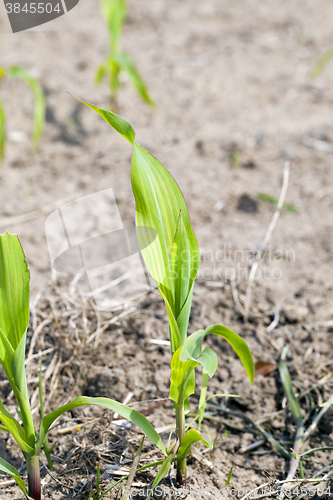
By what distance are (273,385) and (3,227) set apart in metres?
1.23

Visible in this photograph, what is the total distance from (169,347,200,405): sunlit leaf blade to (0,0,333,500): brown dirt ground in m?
0.22

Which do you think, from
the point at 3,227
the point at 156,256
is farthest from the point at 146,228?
the point at 3,227

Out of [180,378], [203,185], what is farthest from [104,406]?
[203,185]

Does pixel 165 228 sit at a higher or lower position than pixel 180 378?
higher

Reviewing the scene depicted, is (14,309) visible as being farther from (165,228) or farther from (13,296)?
(165,228)

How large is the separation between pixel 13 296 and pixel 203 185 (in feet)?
4.61

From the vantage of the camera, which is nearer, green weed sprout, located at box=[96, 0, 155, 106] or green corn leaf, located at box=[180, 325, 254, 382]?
green corn leaf, located at box=[180, 325, 254, 382]

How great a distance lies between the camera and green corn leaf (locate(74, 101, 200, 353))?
77 cm

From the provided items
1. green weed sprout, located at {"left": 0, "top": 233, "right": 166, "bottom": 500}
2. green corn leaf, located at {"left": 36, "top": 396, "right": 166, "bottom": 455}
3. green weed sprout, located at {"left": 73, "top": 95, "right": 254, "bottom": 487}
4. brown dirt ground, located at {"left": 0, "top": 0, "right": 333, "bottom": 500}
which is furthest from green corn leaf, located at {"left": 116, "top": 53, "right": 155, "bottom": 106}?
green corn leaf, located at {"left": 36, "top": 396, "right": 166, "bottom": 455}

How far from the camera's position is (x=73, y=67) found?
2.74 meters

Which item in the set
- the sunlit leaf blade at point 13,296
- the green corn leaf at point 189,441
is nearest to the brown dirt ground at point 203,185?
the green corn leaf at point 189,441

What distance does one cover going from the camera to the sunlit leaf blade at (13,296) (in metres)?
0.74

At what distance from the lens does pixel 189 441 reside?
82cm

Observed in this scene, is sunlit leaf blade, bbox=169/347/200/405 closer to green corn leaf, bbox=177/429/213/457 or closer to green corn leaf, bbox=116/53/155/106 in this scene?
green corn leaf, bbox=177/429/213/457
